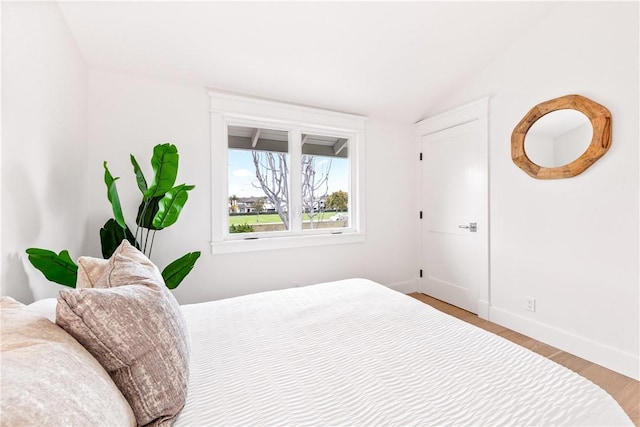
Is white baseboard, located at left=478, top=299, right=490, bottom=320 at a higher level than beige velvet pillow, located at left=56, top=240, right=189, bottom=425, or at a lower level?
lower

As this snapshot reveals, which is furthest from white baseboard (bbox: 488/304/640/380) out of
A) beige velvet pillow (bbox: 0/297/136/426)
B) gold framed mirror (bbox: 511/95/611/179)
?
beige velvet pillow (bbox: 0/297/136/426)

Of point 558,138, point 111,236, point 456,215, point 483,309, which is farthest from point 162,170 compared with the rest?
point 483,309

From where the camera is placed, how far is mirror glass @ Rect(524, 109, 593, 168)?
221 cm

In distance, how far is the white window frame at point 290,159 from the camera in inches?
106

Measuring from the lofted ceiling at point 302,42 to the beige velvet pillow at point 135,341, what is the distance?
2004 millimetres

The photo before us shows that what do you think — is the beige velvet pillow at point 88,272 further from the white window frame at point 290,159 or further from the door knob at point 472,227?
the door knob at point 472,227

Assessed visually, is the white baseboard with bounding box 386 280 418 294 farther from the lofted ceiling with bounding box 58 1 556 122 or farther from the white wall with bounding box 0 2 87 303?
the white wall with bounding box 0 2 87 303

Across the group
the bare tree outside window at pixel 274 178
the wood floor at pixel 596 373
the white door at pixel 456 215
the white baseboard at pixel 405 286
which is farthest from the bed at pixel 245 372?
the white baseboard at pixel 405 286

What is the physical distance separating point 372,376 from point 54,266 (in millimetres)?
1524

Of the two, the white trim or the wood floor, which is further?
the white trim

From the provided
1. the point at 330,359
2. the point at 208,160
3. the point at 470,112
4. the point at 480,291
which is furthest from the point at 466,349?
the point at 470,112

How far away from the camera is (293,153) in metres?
3.09

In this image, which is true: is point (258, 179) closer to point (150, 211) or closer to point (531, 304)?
point (150, 211)

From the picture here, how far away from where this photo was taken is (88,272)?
96 cm
